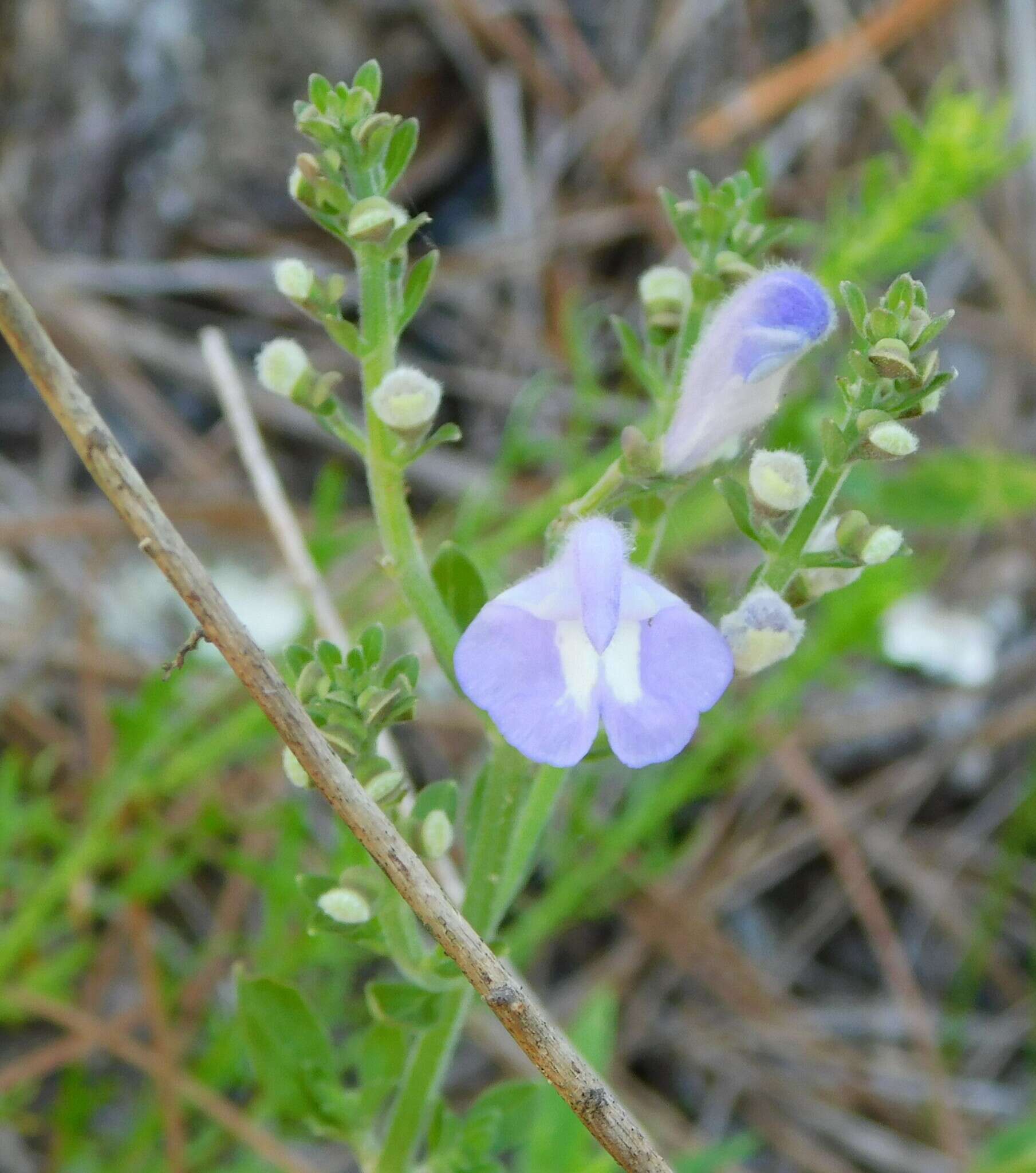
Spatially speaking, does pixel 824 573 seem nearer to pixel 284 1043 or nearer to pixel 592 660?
pixel 592 660

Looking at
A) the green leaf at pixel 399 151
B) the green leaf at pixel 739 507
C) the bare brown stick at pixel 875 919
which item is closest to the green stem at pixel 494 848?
the green leaf at pixel 739 507

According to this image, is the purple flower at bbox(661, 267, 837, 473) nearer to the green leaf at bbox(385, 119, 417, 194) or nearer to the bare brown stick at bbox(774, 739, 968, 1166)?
the green leaf at bbox(385, 119, 417, 194)

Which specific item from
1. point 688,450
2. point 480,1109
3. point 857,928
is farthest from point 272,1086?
point 857,928

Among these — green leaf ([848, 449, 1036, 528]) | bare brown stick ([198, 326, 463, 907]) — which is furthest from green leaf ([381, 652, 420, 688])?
green leaf ([848, 449, 1036, 528])

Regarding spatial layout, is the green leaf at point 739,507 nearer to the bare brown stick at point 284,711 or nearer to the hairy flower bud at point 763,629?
the hairy flower bud at point 763,629

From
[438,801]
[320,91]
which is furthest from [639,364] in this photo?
[438,801]

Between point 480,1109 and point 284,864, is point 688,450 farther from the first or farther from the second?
point 284,864
